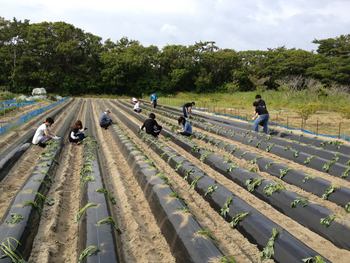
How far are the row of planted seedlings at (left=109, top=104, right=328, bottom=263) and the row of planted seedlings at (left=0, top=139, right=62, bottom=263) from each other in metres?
2.52

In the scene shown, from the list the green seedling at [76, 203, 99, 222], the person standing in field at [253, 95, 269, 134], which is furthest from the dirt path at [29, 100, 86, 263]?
the person standing in field at [253, 95, 269, 134]

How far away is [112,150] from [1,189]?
13.1 feet

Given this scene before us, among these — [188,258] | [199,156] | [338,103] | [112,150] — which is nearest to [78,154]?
[112,150]

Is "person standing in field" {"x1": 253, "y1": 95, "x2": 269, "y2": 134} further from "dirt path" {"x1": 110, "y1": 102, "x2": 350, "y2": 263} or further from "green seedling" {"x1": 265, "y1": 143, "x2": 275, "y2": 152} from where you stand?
"dirt path" {"x1": 110, "y1": 102, "x2": 350, "y2": 263}

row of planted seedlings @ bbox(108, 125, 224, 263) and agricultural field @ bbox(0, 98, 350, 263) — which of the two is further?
agricultural field @ bbox(0, 98, 350, 263)

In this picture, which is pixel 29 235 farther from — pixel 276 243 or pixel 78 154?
pixel 78 154

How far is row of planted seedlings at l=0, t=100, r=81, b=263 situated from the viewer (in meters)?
3.77

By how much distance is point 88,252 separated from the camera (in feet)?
11.9

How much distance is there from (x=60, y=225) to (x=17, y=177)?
285 cm

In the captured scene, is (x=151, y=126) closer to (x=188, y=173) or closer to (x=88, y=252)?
(x=188, y=173)

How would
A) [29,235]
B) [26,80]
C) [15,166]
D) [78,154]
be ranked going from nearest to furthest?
[29,235]
[15,166]
[78,154]
[26,80]

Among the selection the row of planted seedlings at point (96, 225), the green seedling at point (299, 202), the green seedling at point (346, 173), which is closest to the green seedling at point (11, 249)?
the row of planted seedlings at point (96, 225)

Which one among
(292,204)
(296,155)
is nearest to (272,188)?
(292,204)

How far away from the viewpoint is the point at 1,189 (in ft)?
20.9
